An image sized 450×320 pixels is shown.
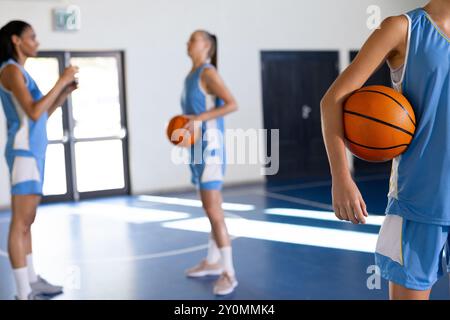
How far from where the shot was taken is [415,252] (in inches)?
50.3

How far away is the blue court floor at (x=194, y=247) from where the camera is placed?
2875 millimetres

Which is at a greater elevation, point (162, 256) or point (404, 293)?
point (404, 293)

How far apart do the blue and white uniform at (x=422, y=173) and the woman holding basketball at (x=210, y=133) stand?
5.12 feet

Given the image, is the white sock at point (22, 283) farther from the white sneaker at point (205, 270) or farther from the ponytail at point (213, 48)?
the ponytail at point (213, 48)

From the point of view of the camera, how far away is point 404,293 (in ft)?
4.19

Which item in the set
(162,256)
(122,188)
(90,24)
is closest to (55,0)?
(90,24)

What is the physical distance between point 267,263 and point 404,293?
2109 millimetres

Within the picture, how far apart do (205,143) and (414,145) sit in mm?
1668

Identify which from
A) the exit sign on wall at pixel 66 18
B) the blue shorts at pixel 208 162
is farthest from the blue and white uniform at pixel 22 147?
the exit sign on wall at pixel 66 18

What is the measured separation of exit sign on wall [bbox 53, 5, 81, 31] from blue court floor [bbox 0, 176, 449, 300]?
1.92 m

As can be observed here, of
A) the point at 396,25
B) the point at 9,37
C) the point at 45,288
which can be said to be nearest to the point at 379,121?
the point at 396,25

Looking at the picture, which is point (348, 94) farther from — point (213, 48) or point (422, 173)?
point (213, 48)

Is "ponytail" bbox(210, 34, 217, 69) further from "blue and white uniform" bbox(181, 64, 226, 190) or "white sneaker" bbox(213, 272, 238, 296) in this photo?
"white sneaker" bbox(213, 272, 238, 296)
